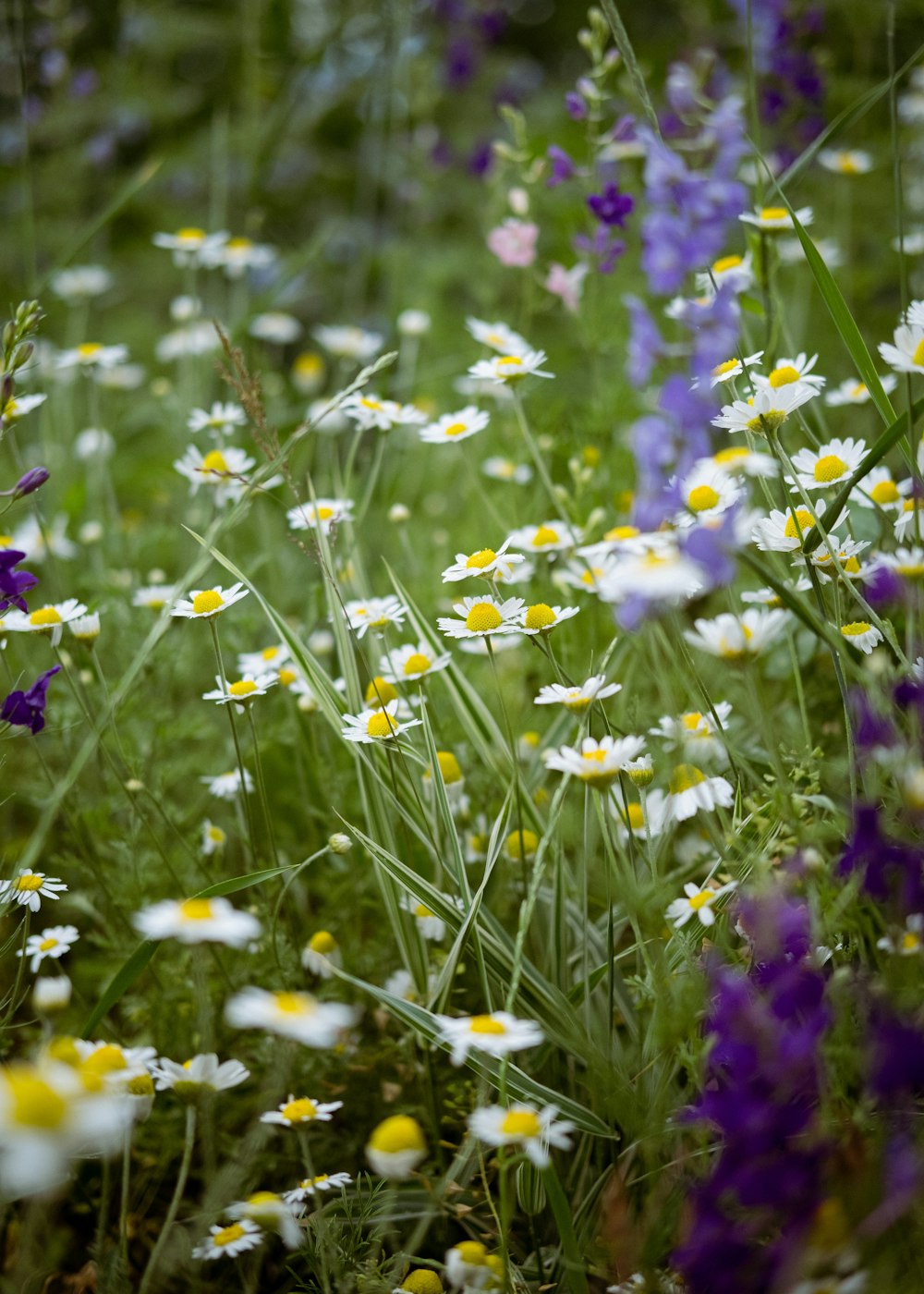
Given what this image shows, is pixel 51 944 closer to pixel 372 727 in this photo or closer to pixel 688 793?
pixel 372 727

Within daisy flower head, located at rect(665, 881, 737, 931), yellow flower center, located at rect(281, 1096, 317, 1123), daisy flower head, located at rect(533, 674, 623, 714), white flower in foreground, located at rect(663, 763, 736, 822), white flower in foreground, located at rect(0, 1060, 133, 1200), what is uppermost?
white flower in foreground, located at rect(0, 1060, 133, 1200)

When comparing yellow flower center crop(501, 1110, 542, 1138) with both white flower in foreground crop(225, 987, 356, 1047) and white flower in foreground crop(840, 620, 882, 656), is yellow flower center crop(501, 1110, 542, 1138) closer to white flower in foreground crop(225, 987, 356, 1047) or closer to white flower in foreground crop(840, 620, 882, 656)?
white flower in foreground crop(225, 987, 356, 1047)

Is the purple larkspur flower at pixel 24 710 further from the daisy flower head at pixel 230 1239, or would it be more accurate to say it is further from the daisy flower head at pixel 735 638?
the daisy flower head at pixel 735 638

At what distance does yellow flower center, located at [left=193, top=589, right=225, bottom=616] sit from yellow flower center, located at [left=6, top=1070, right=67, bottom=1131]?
0.60 meters

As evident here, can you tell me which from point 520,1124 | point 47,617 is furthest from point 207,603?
point 520,1124

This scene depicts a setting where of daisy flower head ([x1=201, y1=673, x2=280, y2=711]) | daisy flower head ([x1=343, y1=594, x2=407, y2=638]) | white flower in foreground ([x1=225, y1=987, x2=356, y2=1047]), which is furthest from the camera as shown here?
daisy flower head ([x1=343, y1=594, x2=407, y2=638])

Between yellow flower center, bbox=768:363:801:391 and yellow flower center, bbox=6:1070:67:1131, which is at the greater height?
yellow flower center, bbox=768:363:801:391

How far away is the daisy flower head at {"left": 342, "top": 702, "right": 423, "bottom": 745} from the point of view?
3.33 feet

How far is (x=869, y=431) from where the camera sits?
1.80 meters

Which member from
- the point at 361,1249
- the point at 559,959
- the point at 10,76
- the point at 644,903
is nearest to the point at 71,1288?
the point at 361,1249

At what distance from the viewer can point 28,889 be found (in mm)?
1011

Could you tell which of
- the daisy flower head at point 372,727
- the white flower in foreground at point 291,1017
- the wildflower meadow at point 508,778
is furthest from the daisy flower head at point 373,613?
the white flower in foreground at point 291,1017

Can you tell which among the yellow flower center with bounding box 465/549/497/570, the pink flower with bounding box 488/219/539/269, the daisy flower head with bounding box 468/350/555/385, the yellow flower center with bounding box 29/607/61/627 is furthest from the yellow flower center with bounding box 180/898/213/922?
the pink flower with bounding box 488/219/539/269

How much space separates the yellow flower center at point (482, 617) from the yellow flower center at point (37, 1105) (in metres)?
0.59
